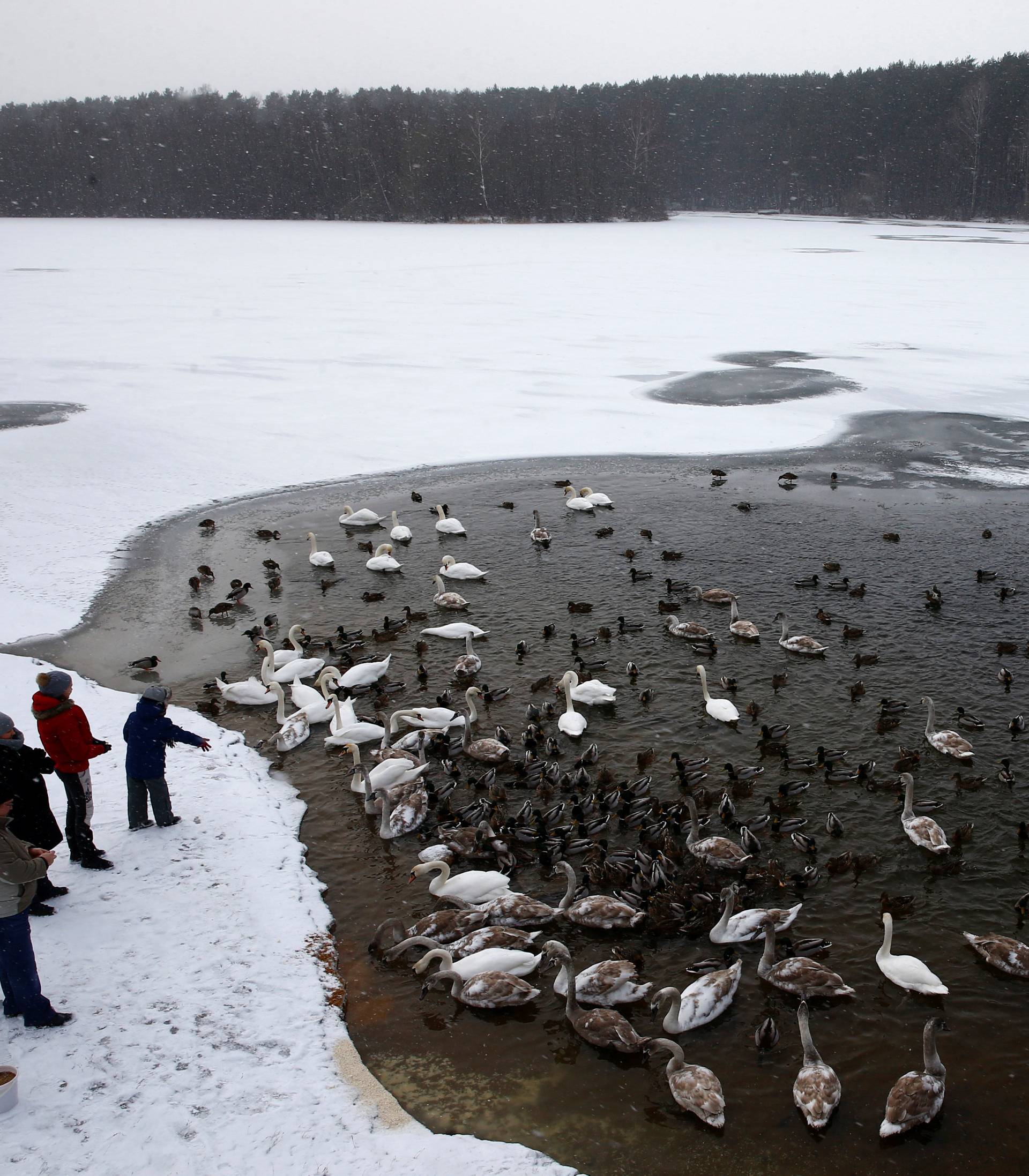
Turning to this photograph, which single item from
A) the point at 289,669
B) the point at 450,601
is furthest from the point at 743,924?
the point at 450,601

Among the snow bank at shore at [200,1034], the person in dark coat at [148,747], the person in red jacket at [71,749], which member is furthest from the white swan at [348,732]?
the person in red jacket at [71,749]

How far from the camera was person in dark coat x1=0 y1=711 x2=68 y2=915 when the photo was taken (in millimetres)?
7250

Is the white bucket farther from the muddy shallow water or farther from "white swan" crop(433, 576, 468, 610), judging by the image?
"white swan" crop(433, 576, 468, 610)

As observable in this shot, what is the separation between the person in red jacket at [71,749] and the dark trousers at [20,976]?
179 cm

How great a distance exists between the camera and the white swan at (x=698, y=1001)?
7.22m

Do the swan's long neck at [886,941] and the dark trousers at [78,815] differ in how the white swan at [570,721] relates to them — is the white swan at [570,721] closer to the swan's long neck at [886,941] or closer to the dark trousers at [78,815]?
the swan's long neck at [886,941]

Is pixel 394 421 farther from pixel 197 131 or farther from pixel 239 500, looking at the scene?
pixel 197 131

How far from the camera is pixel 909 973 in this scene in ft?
24.8

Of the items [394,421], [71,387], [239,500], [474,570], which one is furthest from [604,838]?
[71,387]

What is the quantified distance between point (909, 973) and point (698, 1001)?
1765mm

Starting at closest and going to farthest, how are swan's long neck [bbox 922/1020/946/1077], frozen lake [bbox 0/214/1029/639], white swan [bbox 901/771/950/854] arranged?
swan's long neck [bbox 922/1020/946/1077], white swan [bbox 901/771/950/854], frozen lake [bbox 0/214/1029/639]

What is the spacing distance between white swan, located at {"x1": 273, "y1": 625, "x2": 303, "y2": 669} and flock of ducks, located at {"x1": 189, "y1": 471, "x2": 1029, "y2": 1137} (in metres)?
0.02

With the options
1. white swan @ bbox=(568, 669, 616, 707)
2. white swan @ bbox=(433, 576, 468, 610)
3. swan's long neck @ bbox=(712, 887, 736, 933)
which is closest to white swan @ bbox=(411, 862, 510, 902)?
swan's long neck @ bbox=(712, 887, 736, 933)

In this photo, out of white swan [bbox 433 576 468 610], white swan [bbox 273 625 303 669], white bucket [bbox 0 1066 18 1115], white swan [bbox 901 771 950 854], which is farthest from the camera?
white swan [bbox 433 576 468 610]
